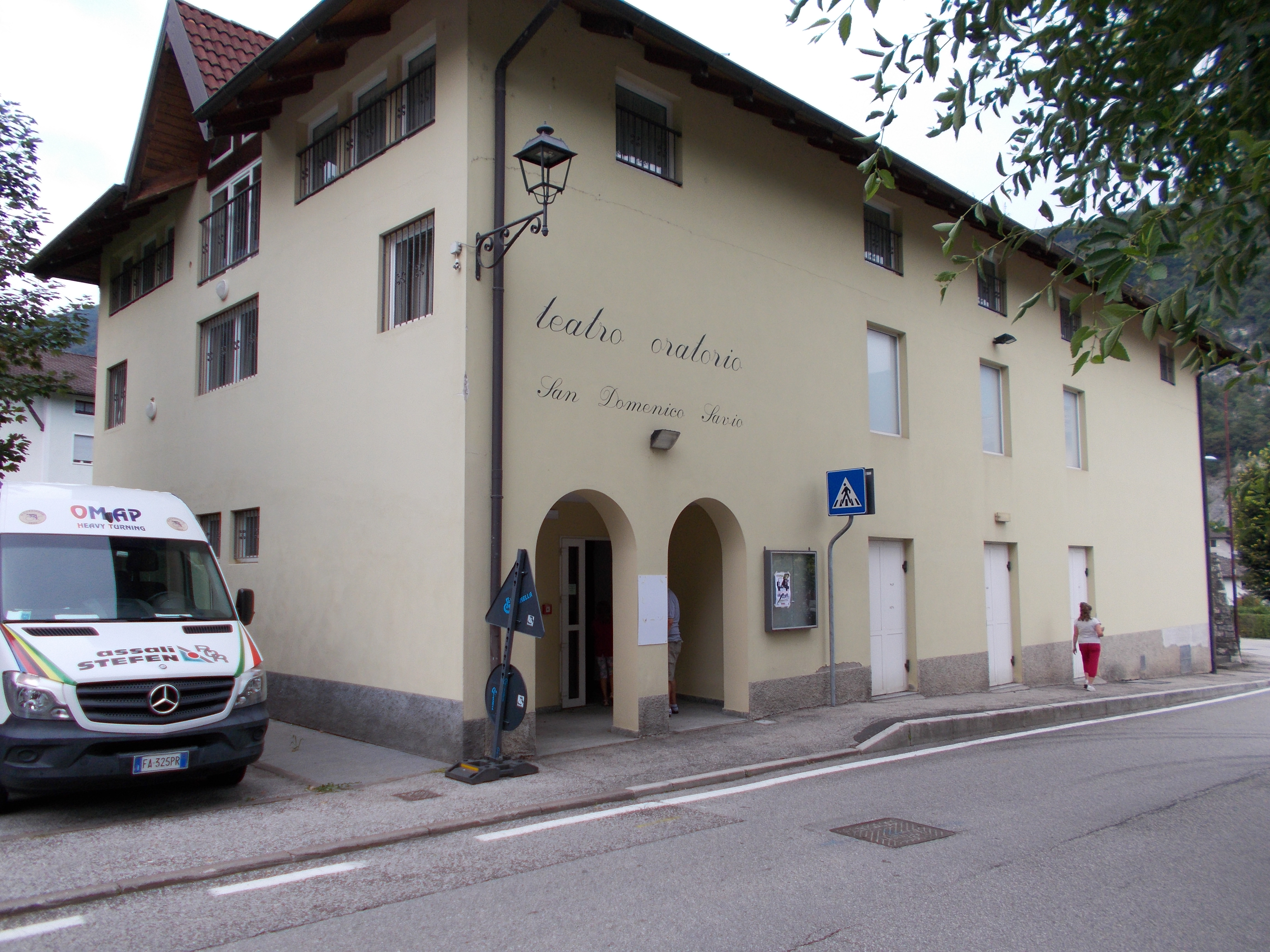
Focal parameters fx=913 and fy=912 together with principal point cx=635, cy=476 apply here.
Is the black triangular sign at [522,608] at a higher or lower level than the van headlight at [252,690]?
higher

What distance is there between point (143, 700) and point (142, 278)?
42.1ft

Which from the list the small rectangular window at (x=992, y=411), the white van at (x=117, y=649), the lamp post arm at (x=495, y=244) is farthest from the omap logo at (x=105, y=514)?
the small rectangular window at (x=992, y=411)

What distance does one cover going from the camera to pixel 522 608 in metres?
8.23

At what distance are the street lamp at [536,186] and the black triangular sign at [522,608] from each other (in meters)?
2.99

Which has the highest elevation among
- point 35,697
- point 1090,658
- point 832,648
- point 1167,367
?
point 1167,367

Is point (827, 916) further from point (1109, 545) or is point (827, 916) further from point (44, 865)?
point (1109, 545)

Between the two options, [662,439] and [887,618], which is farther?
[887,618]

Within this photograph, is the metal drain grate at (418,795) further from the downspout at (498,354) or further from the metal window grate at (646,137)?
the metal window grate at (646,137)

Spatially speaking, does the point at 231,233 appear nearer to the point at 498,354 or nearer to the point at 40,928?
the point at 498,354

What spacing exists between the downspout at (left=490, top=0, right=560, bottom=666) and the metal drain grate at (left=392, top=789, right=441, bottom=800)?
4.81ft

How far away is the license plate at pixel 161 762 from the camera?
6.60 m

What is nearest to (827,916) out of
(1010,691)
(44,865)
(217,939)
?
(217,939)

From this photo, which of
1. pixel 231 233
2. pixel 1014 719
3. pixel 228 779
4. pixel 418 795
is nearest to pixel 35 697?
pixel 228 779

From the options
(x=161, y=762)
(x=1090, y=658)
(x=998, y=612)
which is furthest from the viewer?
(x=1090, y=658)
